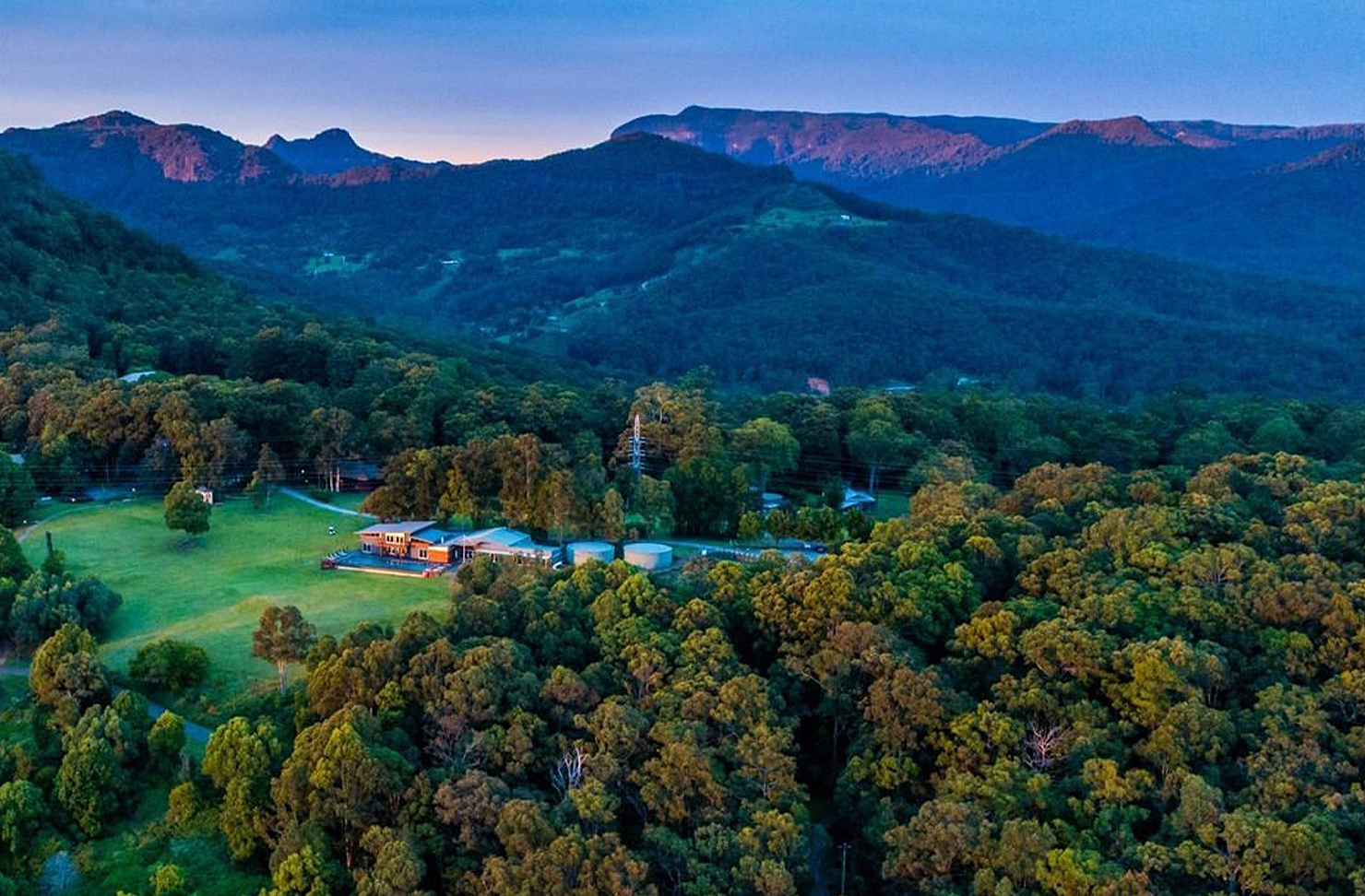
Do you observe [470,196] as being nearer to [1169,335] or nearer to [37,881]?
[1169,335]

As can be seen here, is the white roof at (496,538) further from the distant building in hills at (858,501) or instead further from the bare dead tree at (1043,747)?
the bare dead tree at (1043,747)

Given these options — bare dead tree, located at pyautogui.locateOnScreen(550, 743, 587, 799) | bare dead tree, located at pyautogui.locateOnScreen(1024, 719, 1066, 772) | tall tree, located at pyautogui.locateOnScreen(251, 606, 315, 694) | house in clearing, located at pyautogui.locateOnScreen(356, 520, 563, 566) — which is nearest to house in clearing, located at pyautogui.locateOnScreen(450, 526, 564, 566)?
house in clearing, located at pyautogui.locateOnScreen(356, 520, 563, 566)

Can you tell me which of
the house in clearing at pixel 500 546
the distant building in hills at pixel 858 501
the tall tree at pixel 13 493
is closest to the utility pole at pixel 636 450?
the house in clearing at pixel 500 546

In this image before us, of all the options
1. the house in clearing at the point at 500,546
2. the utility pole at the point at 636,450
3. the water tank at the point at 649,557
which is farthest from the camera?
the utility pole at the point at 636,450

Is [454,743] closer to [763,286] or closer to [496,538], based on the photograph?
[496,538]

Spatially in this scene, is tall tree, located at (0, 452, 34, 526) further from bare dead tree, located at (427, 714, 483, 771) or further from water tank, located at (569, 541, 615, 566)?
bare dead tree, located at (427, 714, 483, 771)

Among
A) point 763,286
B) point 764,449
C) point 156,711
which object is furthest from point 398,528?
point 763,286
